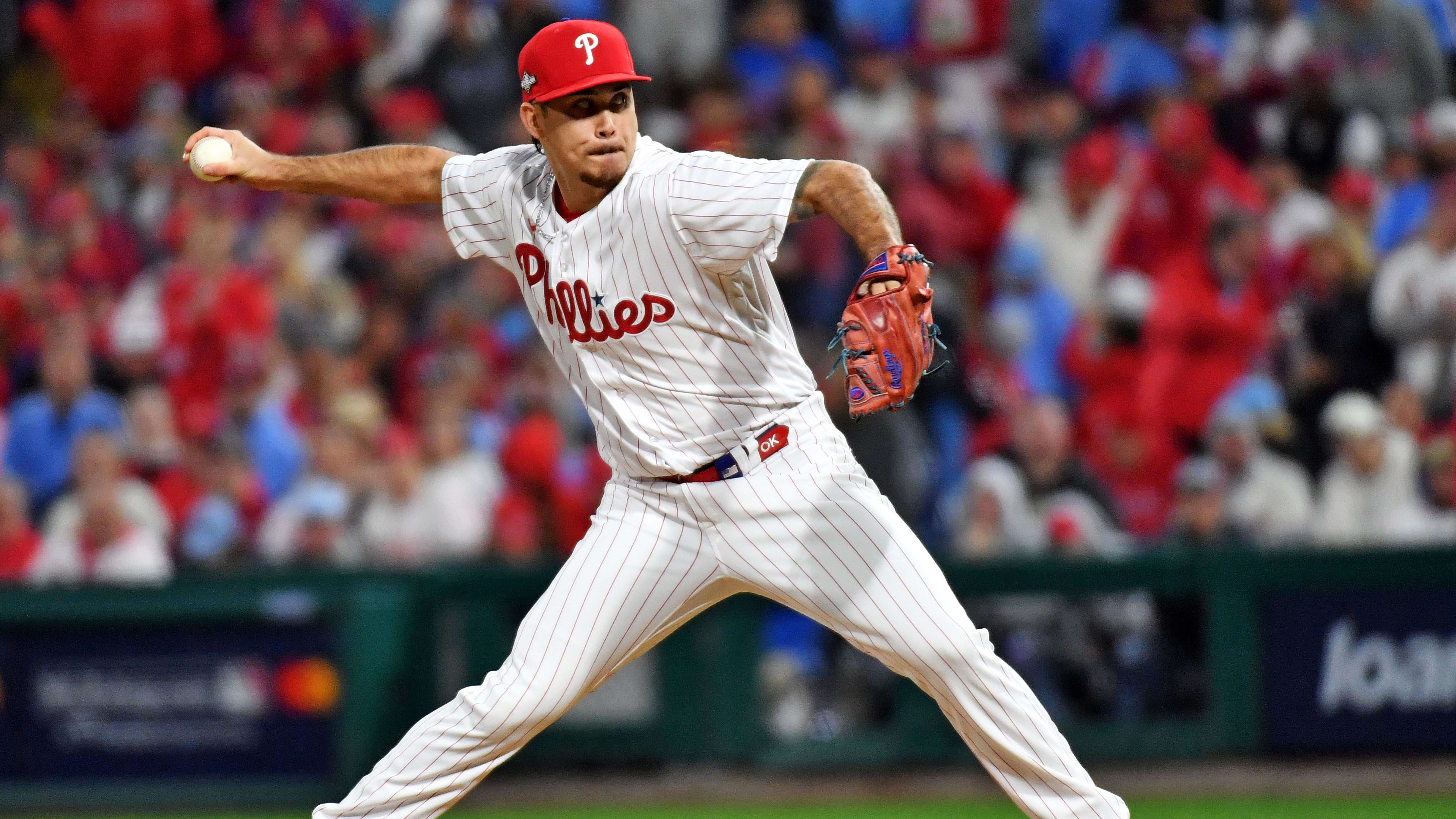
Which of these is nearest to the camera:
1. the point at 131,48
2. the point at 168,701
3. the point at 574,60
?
the point at 574,60

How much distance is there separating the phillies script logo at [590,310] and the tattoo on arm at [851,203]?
420 mm

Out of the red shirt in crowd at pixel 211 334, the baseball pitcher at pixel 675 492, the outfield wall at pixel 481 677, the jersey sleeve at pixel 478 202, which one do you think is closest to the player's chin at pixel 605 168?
the baseball pitcher at pixel 675 492

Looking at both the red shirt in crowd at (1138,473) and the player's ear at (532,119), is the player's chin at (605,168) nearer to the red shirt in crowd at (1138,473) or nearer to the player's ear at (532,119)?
the player's ear at (532,119)

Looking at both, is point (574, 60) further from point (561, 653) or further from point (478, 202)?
point (561, 653)

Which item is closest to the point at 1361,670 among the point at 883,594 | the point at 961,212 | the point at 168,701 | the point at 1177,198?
the point at 1177,198

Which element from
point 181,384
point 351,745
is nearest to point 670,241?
point 351,745

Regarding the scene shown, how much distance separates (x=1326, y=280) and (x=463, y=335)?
15.2 feet

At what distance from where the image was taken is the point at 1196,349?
8.87 metres

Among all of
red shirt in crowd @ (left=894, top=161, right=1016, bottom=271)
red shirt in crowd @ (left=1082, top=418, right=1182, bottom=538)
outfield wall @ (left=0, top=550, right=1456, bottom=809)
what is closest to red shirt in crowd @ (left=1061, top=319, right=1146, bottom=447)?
red shirt in crowd @ (left=1082, top=418, right=1182, bottom=538)

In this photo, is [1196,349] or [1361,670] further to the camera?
[1196,349]

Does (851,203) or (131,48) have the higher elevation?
(131,48)

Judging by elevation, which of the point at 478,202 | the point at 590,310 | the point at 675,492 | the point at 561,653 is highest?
the point at 478,202

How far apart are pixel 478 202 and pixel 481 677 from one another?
3.74 meters

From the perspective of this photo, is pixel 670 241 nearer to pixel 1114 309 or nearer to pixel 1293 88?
pixel 1114 309
